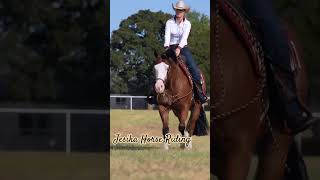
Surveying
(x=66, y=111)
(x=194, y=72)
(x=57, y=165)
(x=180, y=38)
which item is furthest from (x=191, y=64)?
(x=57, y=165)

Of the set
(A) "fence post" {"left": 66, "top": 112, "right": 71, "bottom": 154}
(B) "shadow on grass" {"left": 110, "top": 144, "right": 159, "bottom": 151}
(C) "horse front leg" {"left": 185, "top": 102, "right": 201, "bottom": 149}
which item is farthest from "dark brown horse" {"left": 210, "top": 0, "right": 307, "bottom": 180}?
(A) "fence post" {"left": 66, "top": 112, "right": 71, "bottom": 154}

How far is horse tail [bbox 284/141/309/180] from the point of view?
→ 3.00 metres

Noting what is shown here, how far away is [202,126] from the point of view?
9.00 ft

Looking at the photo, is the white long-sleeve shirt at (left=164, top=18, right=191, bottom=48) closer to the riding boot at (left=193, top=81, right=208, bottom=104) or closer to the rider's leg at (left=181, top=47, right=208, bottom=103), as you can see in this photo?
the rider's leg at (left=181, top=47, right=208, bottom=103)

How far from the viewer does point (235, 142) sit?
2.73 m

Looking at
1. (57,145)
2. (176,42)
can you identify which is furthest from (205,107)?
(57,145)

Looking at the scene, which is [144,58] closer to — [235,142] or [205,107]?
[205,107]

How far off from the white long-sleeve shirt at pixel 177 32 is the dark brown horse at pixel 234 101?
15 cm

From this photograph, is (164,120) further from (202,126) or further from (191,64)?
(191,64)

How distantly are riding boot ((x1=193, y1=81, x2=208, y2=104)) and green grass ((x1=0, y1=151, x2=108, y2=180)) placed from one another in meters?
0.68

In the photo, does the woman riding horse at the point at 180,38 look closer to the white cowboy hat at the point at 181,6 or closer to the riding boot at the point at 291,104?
the white cowboy hat at the point at 181,6

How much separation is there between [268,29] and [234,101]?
44 cm

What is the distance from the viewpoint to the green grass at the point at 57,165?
117 inches

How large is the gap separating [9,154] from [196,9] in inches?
57.7
